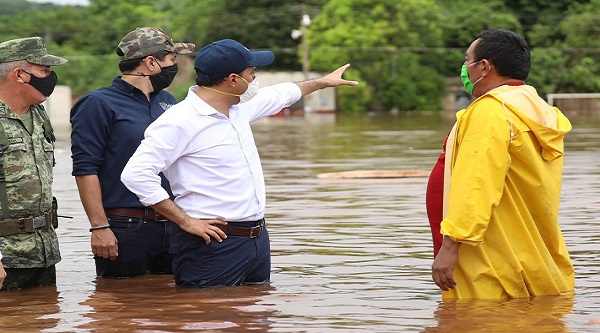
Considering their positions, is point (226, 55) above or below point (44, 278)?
above

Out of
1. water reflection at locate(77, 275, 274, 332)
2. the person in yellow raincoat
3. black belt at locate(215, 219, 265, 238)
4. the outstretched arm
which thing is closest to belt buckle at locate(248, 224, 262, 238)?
black belt at locate(215, 219, 265, 238)

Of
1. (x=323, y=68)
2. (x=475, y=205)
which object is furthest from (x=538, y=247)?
(x=323, y=68)

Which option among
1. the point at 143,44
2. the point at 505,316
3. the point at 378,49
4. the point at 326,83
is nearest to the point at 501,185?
the point at 505,316

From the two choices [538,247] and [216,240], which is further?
[216,240]

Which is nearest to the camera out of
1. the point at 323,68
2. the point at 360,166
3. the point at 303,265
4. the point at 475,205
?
the point at 475,205

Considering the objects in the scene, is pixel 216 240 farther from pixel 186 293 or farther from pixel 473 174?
pixel 473 174

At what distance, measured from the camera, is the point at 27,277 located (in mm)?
7617

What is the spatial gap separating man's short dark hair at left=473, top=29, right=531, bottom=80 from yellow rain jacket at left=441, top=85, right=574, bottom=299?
109 mm

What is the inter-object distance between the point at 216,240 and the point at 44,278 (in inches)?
58.5

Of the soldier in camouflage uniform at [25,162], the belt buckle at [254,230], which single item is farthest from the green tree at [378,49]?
the belt buckle at [254,230]

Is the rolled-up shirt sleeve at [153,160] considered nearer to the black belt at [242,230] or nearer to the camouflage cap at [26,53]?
the black belt at [242,230]

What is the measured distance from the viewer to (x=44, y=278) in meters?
7.77

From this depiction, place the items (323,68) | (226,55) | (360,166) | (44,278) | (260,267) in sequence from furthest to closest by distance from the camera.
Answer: (323,68)
(360,166)
(44,278)
(260,267)
(226,55)

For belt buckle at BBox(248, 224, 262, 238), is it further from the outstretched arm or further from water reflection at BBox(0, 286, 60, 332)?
water reflection at BBox(0, 286, 60, 332)
